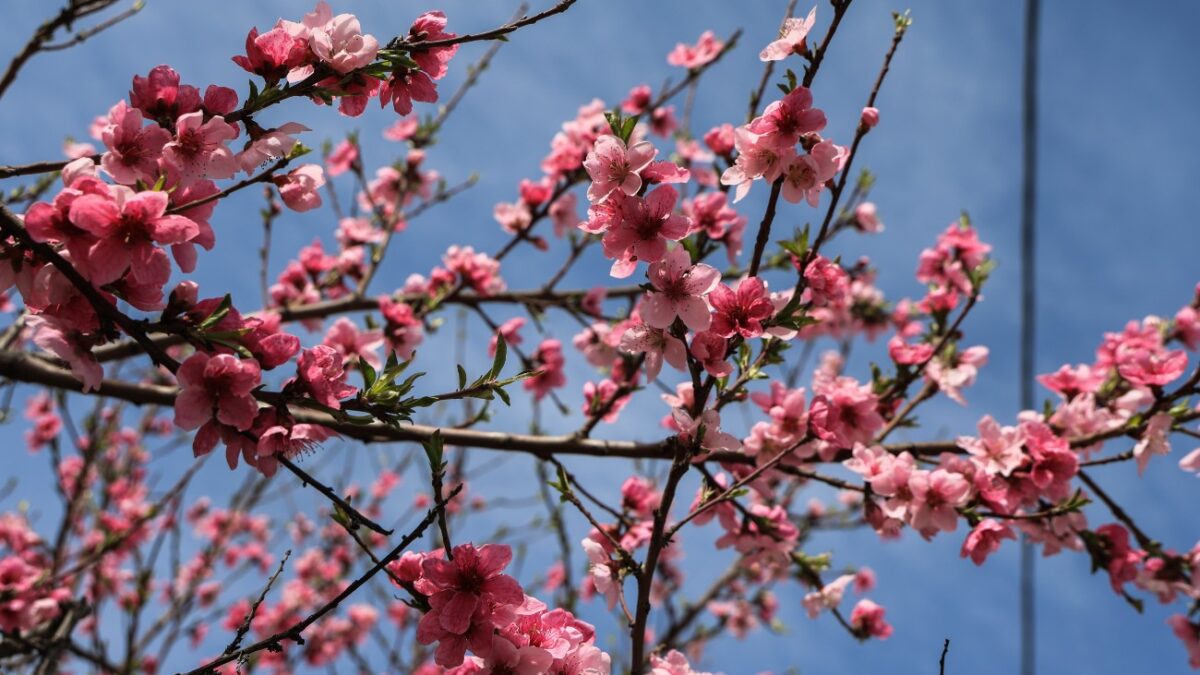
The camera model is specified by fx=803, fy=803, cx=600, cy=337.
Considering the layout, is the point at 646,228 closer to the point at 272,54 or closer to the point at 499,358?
the point at 499,358

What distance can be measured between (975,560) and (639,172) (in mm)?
1527

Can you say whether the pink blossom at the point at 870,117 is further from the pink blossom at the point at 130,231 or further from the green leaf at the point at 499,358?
the pink blossom at the point at 130,231

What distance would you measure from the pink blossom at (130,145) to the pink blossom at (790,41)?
1342 millimetres

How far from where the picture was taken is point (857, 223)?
4504mm

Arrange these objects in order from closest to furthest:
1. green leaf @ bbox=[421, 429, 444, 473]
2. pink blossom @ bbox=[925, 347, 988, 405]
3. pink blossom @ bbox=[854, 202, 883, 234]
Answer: green leaf @ bbox=[421, 429, 444, 473] < pink blossom @ bbox=[925, 347, 988, 405] < pink blossom @ bbox=[854, 202, 883, 234]

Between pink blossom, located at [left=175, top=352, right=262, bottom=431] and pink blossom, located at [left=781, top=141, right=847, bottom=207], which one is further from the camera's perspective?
pink blossom, located at [left=781, top=141, right=847, bottom=207]

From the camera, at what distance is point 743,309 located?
1.83 metres

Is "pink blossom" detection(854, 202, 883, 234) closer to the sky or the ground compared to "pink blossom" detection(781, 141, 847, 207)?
closer to the sky

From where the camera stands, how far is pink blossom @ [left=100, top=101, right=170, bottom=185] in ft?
5.01

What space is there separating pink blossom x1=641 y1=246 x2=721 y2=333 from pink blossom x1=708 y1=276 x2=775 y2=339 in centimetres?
10

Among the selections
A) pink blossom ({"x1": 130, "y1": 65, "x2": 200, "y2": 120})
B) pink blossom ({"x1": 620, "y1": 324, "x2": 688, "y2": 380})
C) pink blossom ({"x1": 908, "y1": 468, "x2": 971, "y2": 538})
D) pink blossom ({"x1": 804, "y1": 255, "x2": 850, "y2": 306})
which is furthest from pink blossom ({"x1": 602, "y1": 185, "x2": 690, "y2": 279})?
pink blossom ({"x1": 908, "y1": 468, "x2": 971, "y2": 538})

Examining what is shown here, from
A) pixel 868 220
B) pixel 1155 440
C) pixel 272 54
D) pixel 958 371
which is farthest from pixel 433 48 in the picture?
pixel 868 220

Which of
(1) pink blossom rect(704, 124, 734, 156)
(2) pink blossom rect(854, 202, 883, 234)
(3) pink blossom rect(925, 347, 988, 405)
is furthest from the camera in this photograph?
(2) pink blossom rect(854, 202, 883, 234)

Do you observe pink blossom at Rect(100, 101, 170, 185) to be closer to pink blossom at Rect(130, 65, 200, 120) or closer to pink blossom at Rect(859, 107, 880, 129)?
pink blossom at Rect(130, 65, 200, 120)
